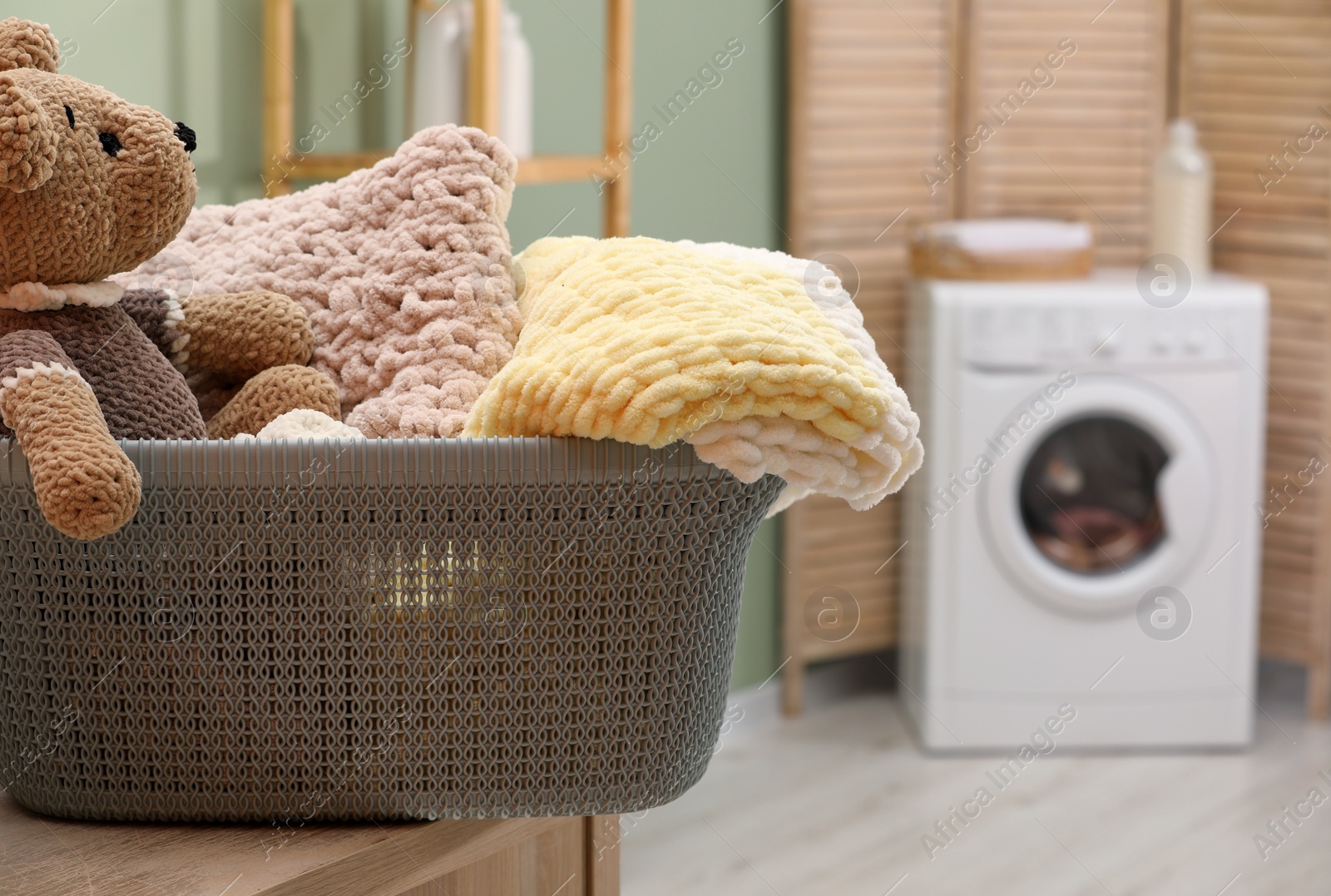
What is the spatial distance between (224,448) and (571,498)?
0.55 ft

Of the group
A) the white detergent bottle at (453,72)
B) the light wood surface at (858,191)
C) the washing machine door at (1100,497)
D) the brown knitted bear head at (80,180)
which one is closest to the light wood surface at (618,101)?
the white detergent bottle at (453,72)

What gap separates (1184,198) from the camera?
8.36ft

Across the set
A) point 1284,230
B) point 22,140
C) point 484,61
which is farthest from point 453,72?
point 1284,230

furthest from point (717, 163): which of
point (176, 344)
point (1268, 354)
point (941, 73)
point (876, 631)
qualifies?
point (176, 344)

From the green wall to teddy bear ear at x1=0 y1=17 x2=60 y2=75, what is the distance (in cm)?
73

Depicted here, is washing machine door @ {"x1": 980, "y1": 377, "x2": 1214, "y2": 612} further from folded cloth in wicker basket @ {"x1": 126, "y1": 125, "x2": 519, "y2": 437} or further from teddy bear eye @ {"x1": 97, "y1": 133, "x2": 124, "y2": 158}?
teddy bear eye @ {"x1": 97, "y1": 133, "x2": 124, "y2": 158}

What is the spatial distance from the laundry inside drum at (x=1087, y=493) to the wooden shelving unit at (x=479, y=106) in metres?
0.97

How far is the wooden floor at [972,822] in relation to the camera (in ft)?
6.32

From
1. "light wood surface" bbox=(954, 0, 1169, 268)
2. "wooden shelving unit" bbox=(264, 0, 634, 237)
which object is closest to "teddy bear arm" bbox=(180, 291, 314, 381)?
"wooden shelving unit" bbox=(264, 0, 634, 237)

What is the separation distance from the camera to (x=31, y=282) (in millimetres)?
701

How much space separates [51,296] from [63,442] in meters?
0.13

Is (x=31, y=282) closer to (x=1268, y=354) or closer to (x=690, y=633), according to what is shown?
(x=690, y=633)

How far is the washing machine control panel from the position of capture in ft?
7.62

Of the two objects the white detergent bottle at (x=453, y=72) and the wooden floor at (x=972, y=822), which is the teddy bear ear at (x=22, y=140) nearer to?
the white detergent bottle at (x=453, y=72)
